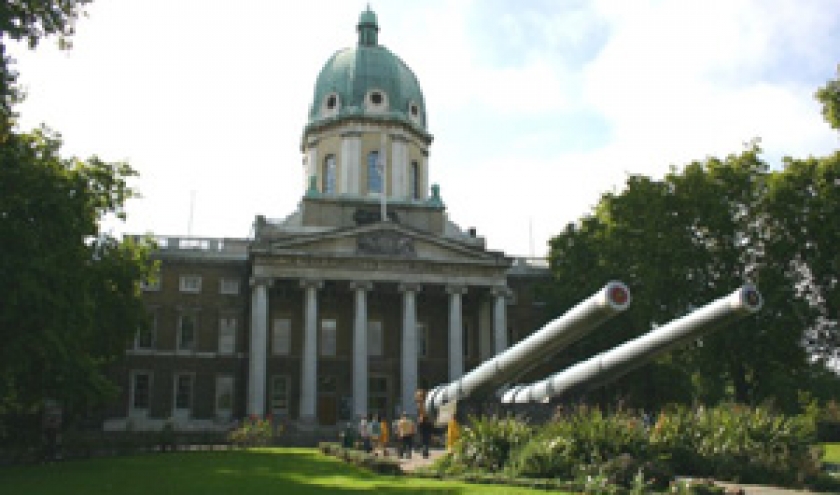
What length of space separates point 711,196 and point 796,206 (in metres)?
3.73

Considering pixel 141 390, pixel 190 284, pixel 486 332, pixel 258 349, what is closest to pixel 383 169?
pixel 486 332

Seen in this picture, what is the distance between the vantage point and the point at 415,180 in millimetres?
51531

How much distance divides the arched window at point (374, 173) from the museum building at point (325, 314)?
13cm

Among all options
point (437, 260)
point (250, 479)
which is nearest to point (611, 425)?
point (250, 479)

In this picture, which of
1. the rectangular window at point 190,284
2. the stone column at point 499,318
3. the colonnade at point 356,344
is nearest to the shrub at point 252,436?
the colonnade at point 356,344

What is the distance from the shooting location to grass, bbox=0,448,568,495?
13805 millimetres

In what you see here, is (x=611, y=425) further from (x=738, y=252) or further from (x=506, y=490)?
(x=738, y=252)

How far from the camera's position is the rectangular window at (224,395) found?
143 ft

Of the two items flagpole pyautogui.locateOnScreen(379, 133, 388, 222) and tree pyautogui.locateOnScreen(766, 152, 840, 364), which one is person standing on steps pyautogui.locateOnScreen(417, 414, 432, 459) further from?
flagpole pyautogui.locateOnScreen(379, 133, 388, 222)

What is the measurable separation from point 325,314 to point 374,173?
9.99 meters

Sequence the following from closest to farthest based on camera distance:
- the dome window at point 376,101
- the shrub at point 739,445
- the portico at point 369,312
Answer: the shrub at point 739,445 → the portico at point 369,312 → the dome window at point 376,101

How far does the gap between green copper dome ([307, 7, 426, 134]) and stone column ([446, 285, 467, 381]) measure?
13143mm

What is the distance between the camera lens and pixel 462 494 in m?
12.6

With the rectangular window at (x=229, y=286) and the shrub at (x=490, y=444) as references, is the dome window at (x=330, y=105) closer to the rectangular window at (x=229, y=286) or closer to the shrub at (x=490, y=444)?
the rectangular window at (x=229, y=286)
